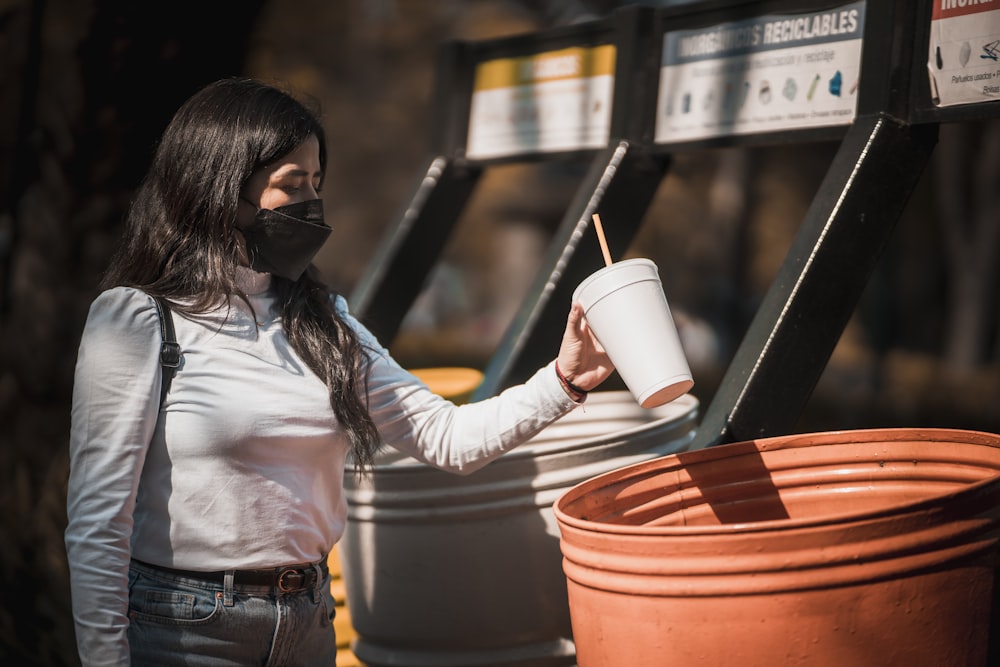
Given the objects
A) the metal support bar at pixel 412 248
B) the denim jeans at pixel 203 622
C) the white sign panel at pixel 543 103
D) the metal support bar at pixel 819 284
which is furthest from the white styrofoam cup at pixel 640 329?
the metal support bar at pixel 412 248

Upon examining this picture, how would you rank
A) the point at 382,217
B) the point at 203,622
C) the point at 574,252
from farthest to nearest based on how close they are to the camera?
the point at 382,217, the point at 574,252, the point at 203,622

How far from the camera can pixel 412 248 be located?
4.02m

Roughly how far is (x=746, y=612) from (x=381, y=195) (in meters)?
20.5

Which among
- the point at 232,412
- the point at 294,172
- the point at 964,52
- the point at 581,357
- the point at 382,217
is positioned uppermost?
the point at 382,217

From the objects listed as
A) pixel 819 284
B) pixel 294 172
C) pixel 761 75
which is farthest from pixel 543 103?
pixel 294 172

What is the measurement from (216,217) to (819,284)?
1.34 meters

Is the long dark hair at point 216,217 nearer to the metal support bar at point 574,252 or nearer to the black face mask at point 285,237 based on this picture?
the black face mask at point 285,237

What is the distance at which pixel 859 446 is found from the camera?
6.95 ft

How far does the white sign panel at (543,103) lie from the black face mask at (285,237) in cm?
159

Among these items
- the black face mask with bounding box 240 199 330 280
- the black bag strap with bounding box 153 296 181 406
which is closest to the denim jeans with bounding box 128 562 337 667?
the black bag strap with bounding box 153 296 181 406

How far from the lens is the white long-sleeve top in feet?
6.19

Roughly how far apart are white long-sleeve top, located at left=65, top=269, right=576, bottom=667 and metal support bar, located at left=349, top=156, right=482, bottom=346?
1833 millimetres

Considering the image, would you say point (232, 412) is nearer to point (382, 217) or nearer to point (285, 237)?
point (285, 237)

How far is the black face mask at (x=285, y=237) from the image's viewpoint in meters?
2.11
